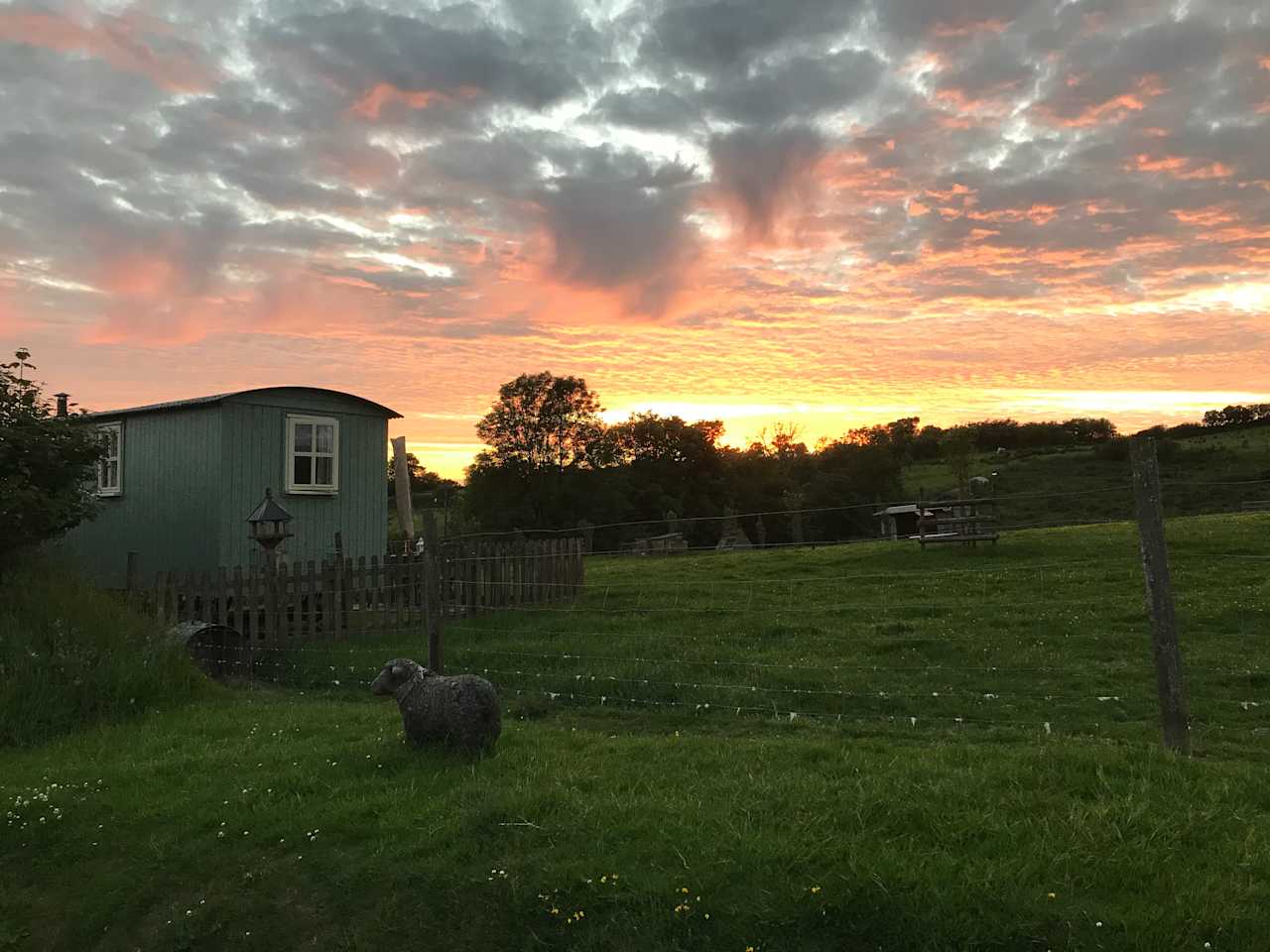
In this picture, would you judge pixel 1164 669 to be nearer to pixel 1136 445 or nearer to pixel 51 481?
pixel 1136 445

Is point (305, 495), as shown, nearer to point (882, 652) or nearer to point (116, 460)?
point (116, 460)

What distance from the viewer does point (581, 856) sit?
474 cm

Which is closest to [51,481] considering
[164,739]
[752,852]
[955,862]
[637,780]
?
[164,739]

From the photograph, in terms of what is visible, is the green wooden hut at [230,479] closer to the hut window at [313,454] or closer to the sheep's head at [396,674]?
the hut window at [313,454]

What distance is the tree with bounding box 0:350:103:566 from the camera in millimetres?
11094

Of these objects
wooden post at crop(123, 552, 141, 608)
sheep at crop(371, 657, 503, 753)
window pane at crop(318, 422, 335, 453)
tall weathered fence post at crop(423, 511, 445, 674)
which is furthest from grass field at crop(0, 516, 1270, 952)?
window pane at crop(318, 422, 335, 453)

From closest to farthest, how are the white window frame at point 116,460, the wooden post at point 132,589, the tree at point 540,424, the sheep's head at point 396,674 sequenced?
the sheep's head at point 396,674 < the wooden post at point 132,589 < the white window frame at point 116,460 < the tree at point 540,424

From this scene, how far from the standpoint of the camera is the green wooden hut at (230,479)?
696 inches

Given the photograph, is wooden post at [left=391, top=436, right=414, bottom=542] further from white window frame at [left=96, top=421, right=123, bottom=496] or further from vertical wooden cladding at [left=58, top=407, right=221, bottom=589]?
white window frame at [left=96, top=421, right=123, bottom=496]

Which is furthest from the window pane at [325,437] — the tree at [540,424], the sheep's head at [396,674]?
the tree at [540,424]

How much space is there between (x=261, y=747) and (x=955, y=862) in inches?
217

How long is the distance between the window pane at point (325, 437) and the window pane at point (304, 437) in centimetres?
20

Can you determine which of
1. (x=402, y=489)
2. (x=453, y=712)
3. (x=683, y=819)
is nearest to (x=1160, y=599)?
(x=683, y=819)

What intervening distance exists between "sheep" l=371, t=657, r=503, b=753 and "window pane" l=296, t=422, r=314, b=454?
13275mm
